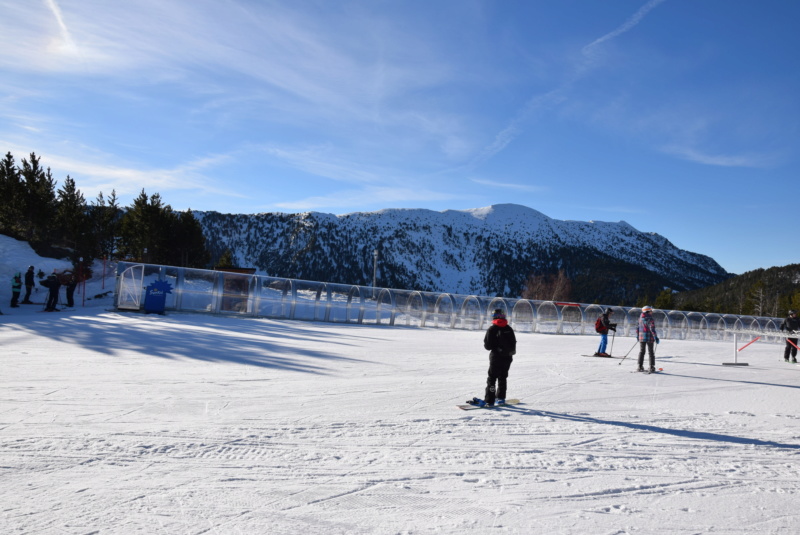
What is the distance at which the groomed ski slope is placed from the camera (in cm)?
367

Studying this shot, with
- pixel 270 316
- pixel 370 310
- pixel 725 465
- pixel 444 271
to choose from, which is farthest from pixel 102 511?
pixel 444 271

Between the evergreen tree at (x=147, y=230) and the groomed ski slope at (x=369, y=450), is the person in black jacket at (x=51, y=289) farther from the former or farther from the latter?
the evergreen tree at (x=147, y=230)

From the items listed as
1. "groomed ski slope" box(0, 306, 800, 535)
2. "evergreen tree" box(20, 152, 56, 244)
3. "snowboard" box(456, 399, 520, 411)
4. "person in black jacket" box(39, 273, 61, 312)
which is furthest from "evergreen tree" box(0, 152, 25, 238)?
"snowboard" box(456, 399, 520, 411)

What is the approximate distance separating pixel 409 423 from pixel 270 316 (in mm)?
17036

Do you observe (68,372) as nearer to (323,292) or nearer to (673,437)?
(673,437)

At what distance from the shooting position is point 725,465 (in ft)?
17.0

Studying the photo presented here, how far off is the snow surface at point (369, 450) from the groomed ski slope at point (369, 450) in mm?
22

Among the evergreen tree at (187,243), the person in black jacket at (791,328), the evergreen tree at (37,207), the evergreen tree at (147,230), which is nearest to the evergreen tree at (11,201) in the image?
the evergreen tree at (37,207)

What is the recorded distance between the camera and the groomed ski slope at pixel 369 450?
367cm

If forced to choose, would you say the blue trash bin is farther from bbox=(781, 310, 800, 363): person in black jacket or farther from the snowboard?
bbox=(781, 310, 800, 363): person in black jacket

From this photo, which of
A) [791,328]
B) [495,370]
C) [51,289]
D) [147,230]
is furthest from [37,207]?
[791,328]

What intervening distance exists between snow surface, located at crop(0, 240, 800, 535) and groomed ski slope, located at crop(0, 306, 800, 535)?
0.02 metres

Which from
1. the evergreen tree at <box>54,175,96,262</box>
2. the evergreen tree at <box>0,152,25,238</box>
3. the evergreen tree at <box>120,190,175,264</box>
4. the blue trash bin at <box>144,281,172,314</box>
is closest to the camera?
the blue trash bin at <box>144,281,172,314</box>

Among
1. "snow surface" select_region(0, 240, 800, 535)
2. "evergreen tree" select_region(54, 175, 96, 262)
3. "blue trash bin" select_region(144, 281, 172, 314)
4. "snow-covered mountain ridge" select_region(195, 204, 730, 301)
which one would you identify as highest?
"snow-covered mountain ridge" select_region(195, 204, 730, 301)
